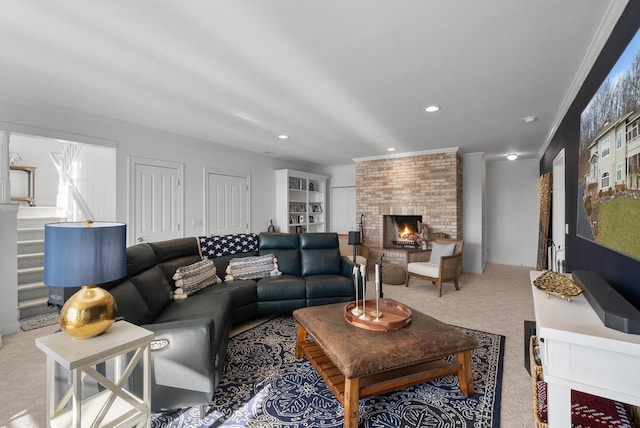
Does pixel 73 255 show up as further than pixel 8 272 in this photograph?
No

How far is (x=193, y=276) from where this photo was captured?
318 cm

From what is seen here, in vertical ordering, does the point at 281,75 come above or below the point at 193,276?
above

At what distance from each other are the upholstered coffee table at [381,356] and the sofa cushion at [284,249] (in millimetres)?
1721

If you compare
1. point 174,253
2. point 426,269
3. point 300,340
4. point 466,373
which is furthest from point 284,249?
point 466,373

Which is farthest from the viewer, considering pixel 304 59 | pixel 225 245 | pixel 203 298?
pixel 225 245

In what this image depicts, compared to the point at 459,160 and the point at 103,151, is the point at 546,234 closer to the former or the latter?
the point at 459,160

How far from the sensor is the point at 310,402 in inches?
78.7

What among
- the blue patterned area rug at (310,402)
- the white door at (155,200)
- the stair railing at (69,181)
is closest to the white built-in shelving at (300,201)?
the white door at (155,200)

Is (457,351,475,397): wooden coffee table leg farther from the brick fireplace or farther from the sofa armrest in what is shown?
the brick fireplace

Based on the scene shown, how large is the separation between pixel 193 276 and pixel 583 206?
3.50 m

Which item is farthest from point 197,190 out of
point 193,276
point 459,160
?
point 459,160

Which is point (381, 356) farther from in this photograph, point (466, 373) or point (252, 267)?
point (252, 267)

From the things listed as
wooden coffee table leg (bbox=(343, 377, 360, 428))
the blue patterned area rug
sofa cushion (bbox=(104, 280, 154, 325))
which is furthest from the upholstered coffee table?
sofa cushion (bbox=(104, 280, 154, 325))

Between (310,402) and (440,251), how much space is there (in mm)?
3675
